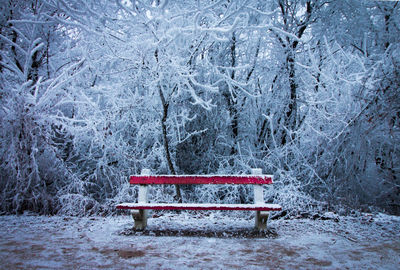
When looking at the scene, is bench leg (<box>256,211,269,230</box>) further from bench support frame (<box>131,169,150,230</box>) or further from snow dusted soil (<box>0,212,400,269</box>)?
bench support frame (<box>131,169,150,230</box>)

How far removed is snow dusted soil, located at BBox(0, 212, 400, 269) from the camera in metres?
2.46

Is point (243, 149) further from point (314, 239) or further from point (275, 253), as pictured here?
point (275, 253)

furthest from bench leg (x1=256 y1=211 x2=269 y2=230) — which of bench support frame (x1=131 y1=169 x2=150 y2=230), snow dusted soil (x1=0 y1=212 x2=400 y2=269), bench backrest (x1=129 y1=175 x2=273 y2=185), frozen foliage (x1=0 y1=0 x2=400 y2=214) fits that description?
bench support frame (x1=131 y1=169 x2=150 y2=230)

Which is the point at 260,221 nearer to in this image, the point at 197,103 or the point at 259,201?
the point at 259,201

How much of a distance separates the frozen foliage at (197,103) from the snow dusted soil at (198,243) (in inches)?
31.1

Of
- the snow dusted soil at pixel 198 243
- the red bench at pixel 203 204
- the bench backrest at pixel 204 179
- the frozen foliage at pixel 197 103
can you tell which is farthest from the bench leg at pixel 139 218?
the frozen foliage at pixel 197 103

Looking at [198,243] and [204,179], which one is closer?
[198,243]

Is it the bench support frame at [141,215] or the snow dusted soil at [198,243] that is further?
the bench support frame at [141,215]

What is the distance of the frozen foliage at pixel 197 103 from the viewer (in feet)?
14.8

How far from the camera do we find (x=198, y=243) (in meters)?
3.07

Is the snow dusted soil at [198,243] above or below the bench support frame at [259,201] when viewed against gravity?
below

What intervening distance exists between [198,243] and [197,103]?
2.62 meters

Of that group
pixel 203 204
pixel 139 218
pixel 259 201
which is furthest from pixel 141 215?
pixel 259 201

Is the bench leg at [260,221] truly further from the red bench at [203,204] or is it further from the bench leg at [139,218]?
the bench leg at [139,218]
